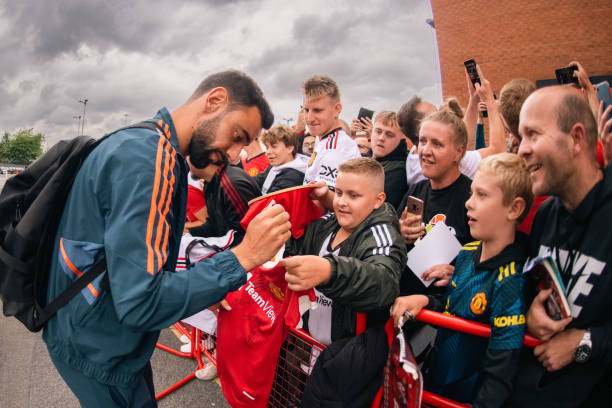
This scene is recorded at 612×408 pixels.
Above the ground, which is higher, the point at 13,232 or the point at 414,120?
the point at 414,120

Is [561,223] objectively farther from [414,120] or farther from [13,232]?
[13,232]

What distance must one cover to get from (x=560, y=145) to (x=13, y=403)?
4226mm

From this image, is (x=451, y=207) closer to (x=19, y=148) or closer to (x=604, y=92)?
(x=604, y=92)

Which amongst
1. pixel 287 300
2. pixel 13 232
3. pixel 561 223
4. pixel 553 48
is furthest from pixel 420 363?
pixel 553 48

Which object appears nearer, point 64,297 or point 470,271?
point 64,297

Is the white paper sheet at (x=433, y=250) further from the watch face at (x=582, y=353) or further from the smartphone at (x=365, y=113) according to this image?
the smartphone at (x=365, y=113)

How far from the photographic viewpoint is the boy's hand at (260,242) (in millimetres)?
1357

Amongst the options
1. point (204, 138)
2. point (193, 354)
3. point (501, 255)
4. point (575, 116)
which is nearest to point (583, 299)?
point (501, 255)

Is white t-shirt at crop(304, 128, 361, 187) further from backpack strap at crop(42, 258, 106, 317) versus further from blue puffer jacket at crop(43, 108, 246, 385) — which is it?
backpack strap at crop(42, 258, 106, 317)

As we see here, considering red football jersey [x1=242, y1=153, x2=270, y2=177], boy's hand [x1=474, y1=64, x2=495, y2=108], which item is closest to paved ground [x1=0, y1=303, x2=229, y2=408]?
red football jersey [x1=242, y1=153, x2=270, y2=177]

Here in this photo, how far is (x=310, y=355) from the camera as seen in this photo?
1885 mm

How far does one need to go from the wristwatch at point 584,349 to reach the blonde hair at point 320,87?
9.46 feet

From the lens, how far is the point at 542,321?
1.33 meters

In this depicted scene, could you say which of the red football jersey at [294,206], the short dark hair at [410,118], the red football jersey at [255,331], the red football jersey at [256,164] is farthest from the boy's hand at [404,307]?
the red football jersey at [256,164]
